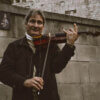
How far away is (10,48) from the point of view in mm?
2541

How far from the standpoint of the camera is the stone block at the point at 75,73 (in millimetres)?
4910

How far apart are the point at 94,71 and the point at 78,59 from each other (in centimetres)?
45

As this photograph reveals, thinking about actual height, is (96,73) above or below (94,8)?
below

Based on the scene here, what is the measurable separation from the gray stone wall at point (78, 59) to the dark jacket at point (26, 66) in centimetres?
183

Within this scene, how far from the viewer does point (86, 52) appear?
5.32 meters

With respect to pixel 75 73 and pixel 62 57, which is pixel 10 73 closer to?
pixel 62 57

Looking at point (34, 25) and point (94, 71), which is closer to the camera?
point (34, 25)

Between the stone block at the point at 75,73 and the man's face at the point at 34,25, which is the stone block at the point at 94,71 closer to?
the stone block at the point at 75,73

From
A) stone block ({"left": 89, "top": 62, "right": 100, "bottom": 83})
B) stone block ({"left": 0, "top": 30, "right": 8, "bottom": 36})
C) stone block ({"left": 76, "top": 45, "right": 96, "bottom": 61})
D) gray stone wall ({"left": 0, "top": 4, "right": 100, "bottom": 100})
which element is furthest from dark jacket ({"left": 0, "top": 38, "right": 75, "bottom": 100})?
stone block ({"left": 89, "top": 62, "right": 100, "bottom": 83})

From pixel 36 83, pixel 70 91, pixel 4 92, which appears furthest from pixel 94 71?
pixel 36 83

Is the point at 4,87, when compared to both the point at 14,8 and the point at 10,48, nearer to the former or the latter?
the point at 14,8

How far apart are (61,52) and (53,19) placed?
8.05 ft

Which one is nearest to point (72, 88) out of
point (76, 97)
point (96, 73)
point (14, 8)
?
point (76, 97)

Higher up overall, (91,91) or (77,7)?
(77,7)
